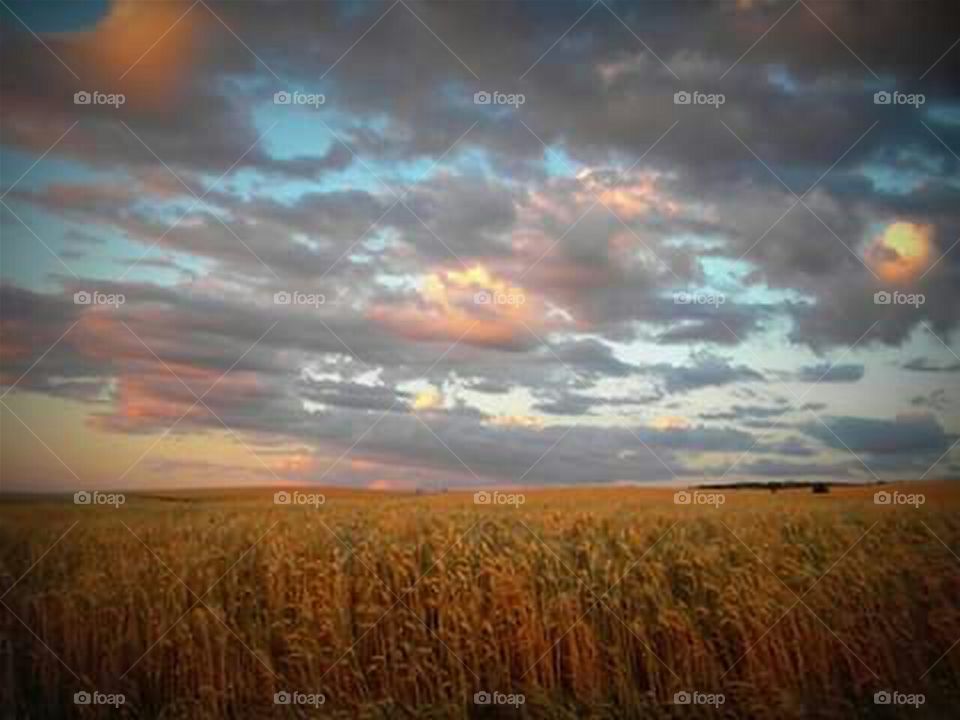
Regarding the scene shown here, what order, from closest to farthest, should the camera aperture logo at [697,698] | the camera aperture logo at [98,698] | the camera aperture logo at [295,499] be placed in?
the camera aperture logo at [697,698] → the camera aperture logo at [98,698] → the camera aperture logo at [295,499]

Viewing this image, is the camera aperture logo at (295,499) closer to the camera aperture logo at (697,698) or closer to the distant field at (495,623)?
the distant field at (495,623)

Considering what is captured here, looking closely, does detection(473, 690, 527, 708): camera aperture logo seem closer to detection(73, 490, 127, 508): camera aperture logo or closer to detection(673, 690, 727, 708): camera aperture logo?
detection(673, 690, 727, 708): camera aperture logo

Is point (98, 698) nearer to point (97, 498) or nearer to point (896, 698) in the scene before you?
point (97, 498)

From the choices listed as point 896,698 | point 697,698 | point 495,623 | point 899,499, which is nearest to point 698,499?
point 899,499

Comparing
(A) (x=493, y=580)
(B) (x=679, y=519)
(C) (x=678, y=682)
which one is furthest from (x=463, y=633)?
(B) (x=679, y=519)

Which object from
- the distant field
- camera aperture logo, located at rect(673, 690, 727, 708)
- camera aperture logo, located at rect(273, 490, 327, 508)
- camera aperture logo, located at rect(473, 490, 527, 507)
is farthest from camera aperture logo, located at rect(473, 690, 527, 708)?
camera aperture logo, located at rect(273, 490, 327, 508)

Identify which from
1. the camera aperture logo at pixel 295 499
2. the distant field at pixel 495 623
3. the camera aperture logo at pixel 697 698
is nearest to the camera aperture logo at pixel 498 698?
the distant field at pixel 495 623

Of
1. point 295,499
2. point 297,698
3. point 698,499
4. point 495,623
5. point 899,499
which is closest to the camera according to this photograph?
point 297,698
